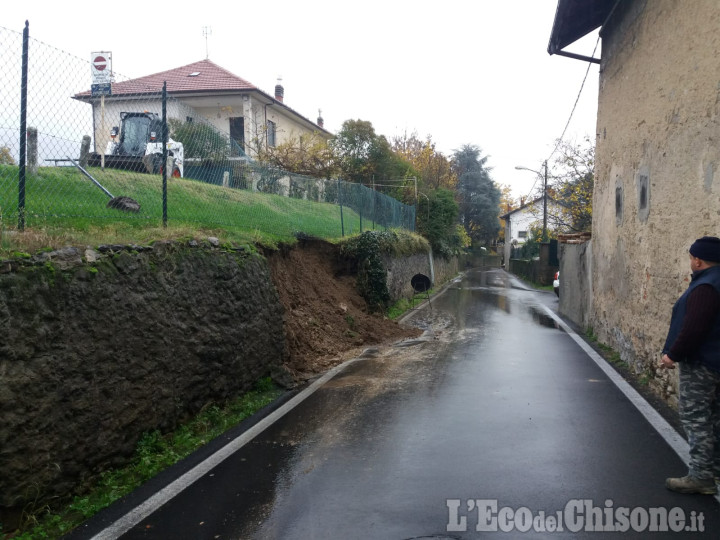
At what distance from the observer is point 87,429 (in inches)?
169

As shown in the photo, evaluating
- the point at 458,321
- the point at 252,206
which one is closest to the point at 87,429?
the point at 252,206

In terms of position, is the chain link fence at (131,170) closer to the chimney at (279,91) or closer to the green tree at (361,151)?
the green tree at (361,151)

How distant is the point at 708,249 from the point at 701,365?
2.69ft

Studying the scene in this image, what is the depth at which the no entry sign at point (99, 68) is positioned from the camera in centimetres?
635

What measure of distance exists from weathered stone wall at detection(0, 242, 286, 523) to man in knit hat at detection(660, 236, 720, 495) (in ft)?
14.0

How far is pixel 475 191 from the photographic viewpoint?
65.2m

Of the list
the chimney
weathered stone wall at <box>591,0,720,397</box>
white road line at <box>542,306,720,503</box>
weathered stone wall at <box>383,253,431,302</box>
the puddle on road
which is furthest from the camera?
the chimney

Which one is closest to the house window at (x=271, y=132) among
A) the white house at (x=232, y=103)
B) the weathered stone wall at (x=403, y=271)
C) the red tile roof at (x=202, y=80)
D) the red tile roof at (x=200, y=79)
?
the white house at (x=232, y=103)

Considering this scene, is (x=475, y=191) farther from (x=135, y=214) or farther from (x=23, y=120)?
(x=23, y=120)

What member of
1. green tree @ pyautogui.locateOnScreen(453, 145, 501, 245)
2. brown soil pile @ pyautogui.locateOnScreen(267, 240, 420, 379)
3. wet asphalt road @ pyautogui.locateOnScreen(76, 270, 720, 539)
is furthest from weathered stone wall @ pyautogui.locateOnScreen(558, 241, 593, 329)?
green tree @ pyautogui.locateOnScreen(453, 145, 501, 245)

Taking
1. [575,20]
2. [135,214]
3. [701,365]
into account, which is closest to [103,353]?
[135,214]

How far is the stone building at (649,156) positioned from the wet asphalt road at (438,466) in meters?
1.48

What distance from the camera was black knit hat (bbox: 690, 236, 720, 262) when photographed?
4008mm

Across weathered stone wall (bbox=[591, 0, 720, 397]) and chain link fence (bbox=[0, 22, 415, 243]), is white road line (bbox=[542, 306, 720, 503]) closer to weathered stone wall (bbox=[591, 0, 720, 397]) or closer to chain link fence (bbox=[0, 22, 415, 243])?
weathered stone wall (bbox=[591, 0, 720, 397])
